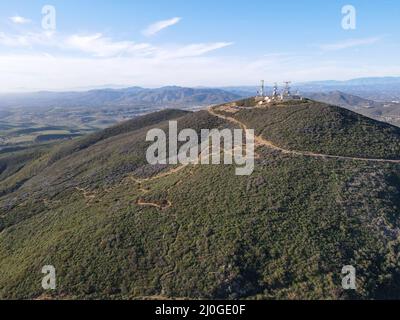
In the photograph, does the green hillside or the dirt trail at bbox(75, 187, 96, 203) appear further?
the dirt trail at bbox(75, 187, 96, 203)

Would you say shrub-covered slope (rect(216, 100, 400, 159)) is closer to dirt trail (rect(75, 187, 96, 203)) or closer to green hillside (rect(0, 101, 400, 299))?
green hillside (rect(0, 101, 400, 299))

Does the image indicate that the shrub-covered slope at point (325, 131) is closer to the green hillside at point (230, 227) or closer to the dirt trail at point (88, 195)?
the green hillside at point (230, 227)

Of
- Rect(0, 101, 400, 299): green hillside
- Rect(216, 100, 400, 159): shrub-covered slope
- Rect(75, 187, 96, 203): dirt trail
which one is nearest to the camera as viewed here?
Rect(0, 101, 400, 299): green hillside

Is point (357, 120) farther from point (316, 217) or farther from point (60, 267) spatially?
point (60, 267)

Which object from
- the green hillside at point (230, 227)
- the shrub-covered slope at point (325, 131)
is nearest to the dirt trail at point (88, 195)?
the green hillside at point (230, 227)

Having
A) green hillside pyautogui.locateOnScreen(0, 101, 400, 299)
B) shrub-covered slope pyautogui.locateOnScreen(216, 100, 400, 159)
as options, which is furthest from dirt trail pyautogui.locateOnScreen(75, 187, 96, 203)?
shrub-covered slope pyautogui.locateOnScreen(216, 100, 400, 159)

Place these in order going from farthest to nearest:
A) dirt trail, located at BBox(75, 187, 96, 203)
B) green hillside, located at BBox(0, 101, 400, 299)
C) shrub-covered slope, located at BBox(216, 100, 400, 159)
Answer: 1. dirt trail, located at BBox(75, 187, 96, 203)
2. shrub-covered slope, located at BBox(216, 100, 400, 159)
3. green hillside, located at BBox(0, 101, 400, 299)

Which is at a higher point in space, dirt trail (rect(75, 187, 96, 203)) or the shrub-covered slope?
the shrub-covered slope

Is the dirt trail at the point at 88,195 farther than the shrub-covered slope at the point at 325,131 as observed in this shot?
Yes
